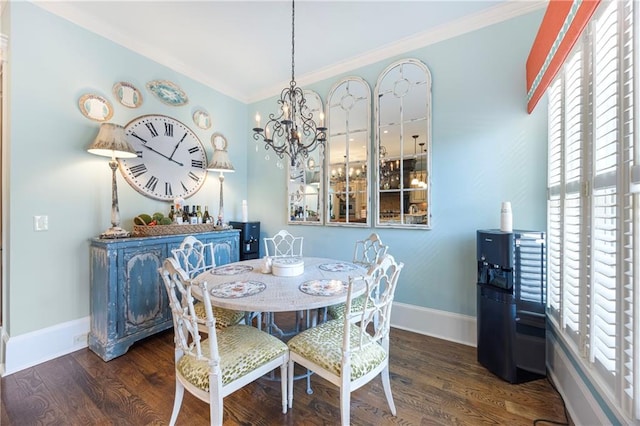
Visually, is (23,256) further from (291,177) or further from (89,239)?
(291,177)

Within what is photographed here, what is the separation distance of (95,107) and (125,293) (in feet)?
5.75

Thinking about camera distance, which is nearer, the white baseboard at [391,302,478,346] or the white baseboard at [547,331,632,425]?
the white baseboard at [547,331,632,425]

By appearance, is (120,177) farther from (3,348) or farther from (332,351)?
(332,351)

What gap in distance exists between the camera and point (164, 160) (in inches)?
115

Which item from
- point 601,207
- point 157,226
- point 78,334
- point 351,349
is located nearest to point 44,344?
point 78,334

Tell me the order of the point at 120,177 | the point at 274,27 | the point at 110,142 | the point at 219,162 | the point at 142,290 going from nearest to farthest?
the point at 110,142 < the point at 142,290 < the point at 274,27 < the point at 120,177 < the point at 219,162

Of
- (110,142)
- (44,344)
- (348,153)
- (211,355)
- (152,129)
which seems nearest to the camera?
(211,355)

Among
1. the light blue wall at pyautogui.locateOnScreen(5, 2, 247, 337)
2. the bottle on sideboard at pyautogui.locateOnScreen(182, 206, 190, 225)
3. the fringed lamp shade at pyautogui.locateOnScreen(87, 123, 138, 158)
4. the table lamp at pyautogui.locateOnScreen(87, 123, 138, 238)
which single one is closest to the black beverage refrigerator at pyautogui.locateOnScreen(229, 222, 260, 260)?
the bottle on sideboard at pyautogui.locateOnScreen(182, 206, 190, 225)

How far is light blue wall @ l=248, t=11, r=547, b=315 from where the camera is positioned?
220 cm

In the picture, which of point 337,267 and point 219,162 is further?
point 219,162

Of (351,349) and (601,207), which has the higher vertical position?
(601,207)

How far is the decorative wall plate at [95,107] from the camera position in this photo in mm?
2354

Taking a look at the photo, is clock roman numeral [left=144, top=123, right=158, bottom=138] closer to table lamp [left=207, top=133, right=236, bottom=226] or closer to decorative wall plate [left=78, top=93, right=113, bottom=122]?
decorative wall plate [left=78, top=93, right=113, bottom=122]

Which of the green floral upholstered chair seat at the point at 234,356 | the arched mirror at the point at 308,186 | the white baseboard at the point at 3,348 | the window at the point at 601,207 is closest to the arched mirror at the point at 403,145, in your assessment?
the arched mirror at the point at 308,186
